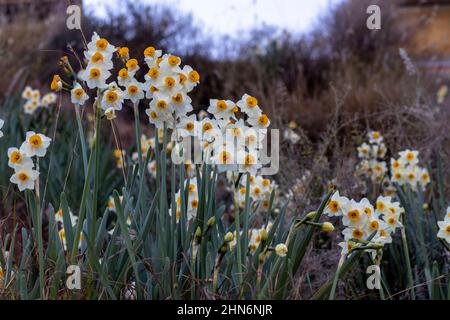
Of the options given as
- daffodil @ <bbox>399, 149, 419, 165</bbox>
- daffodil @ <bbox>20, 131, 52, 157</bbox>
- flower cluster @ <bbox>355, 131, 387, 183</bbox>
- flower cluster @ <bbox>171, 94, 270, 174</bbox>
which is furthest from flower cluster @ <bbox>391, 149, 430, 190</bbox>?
daffodil @ <bbox>20, 131, 52, 157</bbox>

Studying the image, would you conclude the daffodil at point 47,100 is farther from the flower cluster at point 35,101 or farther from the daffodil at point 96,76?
the daffodil at point 96,76

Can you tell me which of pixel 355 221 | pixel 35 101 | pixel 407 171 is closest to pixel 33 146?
pixel 355 221

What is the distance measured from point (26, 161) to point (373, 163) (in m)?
2.24

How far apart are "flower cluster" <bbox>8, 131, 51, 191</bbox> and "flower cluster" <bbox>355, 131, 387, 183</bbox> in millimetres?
2059

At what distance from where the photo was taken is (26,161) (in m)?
1.76

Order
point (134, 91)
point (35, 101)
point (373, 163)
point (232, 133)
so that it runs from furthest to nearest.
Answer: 1. point (35, 101)
2. point (373, 163)
3. point (134, 91)
4. point (232, 133)

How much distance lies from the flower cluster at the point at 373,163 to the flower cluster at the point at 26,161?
6.76 feet

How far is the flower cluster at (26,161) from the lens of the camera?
1.75 meters

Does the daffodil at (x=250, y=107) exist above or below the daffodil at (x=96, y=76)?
below

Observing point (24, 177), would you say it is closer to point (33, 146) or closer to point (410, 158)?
point (33, 146)

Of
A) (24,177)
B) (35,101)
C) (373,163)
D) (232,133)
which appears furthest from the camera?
(35,101)

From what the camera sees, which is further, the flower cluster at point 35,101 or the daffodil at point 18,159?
the flower cluster at point 35,101

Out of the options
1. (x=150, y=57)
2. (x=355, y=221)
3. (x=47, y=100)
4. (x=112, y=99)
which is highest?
(x=47, y=100)

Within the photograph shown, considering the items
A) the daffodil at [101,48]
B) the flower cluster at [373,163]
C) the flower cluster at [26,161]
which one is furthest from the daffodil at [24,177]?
the flower cluster at [373,163]
